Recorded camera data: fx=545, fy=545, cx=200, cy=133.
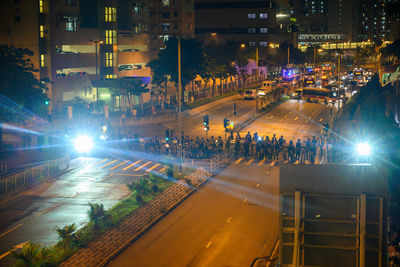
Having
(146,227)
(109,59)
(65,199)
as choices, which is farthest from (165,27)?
(146,227)

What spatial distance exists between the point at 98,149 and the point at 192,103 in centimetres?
3089

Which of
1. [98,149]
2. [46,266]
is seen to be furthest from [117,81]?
[46,266]

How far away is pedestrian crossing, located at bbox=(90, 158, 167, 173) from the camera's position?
1403 inches

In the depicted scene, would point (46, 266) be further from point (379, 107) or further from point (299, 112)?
point (299, 112)

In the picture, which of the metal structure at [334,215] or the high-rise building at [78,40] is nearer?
the metal structure at [334,215]

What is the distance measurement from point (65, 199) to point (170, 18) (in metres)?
95.1

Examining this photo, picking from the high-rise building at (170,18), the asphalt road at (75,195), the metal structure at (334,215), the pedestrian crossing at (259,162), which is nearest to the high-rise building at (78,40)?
the asphalt road at (75,195)

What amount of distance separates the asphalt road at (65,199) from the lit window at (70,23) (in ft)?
121

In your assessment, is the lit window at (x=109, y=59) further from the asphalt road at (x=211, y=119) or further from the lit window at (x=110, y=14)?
the asphalt road at (x=211, y=119)

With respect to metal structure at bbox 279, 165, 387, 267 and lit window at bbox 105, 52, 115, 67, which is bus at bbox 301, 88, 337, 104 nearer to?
lit window at bbox 105, 52, 115, 67

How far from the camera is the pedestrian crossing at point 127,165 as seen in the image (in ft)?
117

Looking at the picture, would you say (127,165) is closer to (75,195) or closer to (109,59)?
(75,195)

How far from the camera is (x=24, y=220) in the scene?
24734mm

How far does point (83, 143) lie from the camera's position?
43.3 metres
